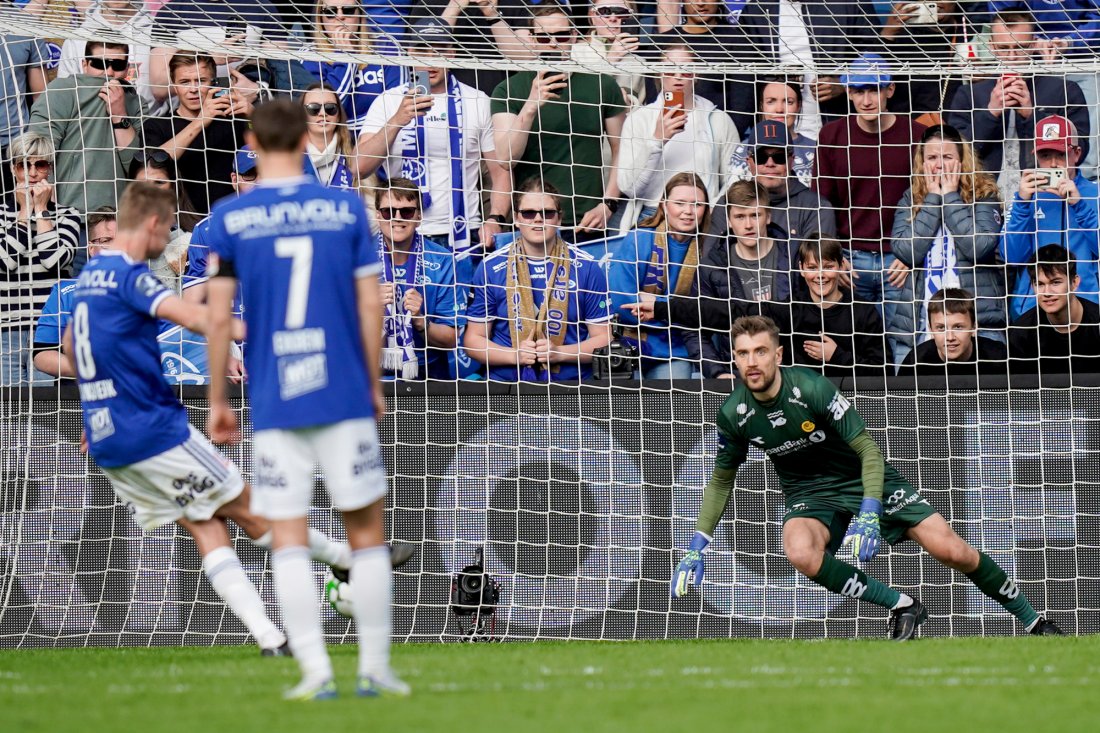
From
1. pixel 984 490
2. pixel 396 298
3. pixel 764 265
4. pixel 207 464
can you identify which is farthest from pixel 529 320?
pixel 207 464

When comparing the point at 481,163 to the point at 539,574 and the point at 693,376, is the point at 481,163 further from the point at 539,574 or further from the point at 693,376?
the point at 539,574

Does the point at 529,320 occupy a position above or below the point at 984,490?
above

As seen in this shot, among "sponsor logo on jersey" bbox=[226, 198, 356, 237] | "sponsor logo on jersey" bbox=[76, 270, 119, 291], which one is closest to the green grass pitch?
"sponsor logo on jersey" bbox=[226, 198, 356, 237]

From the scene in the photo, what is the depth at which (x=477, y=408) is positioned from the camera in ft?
30.2

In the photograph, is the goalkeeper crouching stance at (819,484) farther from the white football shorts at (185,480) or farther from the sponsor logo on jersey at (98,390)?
the sponsor logo on jersey at (98,390)

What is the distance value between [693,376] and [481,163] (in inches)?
83.1

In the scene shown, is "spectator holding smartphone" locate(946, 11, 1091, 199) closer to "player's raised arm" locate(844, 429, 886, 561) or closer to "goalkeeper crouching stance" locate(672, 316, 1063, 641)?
"goalkeeper crouching stance" locate(672, 316, 1063, 641)

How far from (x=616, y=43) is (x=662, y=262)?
5.03ft

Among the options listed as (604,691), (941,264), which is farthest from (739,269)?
(604,691)

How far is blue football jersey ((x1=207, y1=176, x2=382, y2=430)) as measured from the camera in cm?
454

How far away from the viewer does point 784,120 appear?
10727 millimetres

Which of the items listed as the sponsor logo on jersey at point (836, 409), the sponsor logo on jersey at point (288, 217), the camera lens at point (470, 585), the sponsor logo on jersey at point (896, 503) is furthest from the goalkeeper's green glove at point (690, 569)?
the sponsor logo on jersey at point (288, 217)

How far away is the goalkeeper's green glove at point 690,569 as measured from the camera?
24.3 ft

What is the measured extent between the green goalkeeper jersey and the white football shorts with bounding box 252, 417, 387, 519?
356 cm
